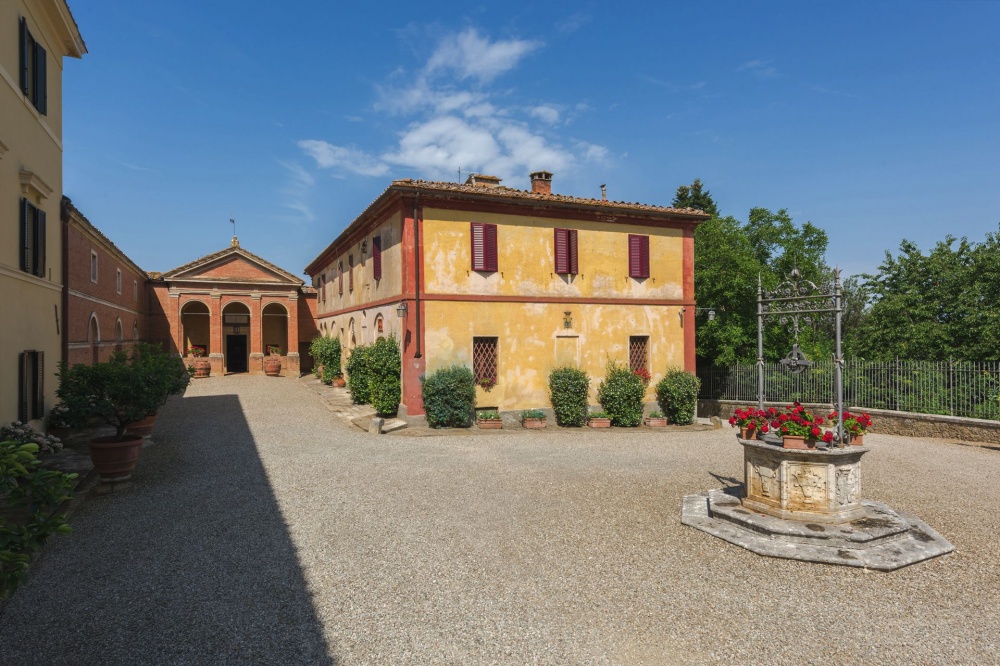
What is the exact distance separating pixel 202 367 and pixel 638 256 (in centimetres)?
2224

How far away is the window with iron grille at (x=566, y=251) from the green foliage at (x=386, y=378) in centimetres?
524

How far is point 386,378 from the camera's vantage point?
14641mm

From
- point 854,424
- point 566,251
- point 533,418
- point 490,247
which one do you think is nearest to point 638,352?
point 566,251

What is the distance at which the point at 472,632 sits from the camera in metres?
4.25

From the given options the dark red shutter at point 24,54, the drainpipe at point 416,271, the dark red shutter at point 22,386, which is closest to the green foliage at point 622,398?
the drainpipe at point 416,271

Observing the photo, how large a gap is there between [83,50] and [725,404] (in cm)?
2153

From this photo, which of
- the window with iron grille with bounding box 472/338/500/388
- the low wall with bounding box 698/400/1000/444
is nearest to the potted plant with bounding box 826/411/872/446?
the low wall with bounding box 698/400/1000/444

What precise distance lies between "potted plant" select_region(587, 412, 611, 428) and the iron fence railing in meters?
5.13

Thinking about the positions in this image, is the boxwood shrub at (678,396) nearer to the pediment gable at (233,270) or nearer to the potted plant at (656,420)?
the potted plant at (656,420)

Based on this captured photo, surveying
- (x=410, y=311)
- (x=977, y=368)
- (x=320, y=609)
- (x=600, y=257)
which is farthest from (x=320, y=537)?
(x=977, y=368)

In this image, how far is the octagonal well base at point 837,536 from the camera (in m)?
5.57

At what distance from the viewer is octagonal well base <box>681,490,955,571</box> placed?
5.57 m

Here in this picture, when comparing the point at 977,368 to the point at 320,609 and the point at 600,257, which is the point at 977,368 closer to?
the point at 600,257

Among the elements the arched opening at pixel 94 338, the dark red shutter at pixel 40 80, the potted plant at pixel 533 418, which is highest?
the dark red shutter at pixel 40 80
